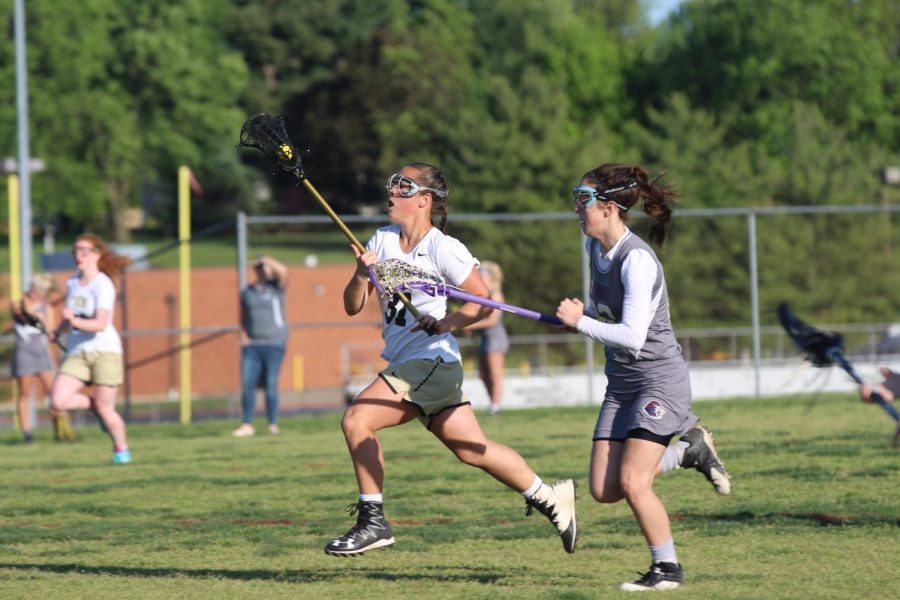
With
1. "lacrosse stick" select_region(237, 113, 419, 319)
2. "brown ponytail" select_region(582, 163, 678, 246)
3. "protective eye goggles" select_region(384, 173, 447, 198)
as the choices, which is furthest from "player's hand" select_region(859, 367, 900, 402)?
"lacrosse stick" select_region(237, 113, 419, 319)

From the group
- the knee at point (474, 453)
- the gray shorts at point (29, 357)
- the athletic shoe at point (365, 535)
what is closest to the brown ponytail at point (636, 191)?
the knee at point (474, 453)

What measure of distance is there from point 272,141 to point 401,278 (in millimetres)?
1016

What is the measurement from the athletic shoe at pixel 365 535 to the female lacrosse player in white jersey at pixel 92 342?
19.5ft

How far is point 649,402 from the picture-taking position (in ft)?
21.2

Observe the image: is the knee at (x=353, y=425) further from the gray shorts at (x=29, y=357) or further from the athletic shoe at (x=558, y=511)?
the gray shorts at (x=29, y=357)

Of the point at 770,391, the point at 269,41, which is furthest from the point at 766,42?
the point at 770,391

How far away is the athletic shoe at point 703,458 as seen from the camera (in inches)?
286

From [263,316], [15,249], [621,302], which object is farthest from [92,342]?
[15,249]

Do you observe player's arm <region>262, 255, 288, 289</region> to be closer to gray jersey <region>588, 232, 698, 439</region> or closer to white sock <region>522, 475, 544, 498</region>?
white sock <region>522, 475, 544, 498</region>

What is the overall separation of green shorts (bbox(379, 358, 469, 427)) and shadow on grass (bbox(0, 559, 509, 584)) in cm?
80

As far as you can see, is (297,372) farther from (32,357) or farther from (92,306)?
(92,306)

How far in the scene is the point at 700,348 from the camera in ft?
96.2

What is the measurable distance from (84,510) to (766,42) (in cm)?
5761

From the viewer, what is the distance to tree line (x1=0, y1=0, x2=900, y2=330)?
49.6m
